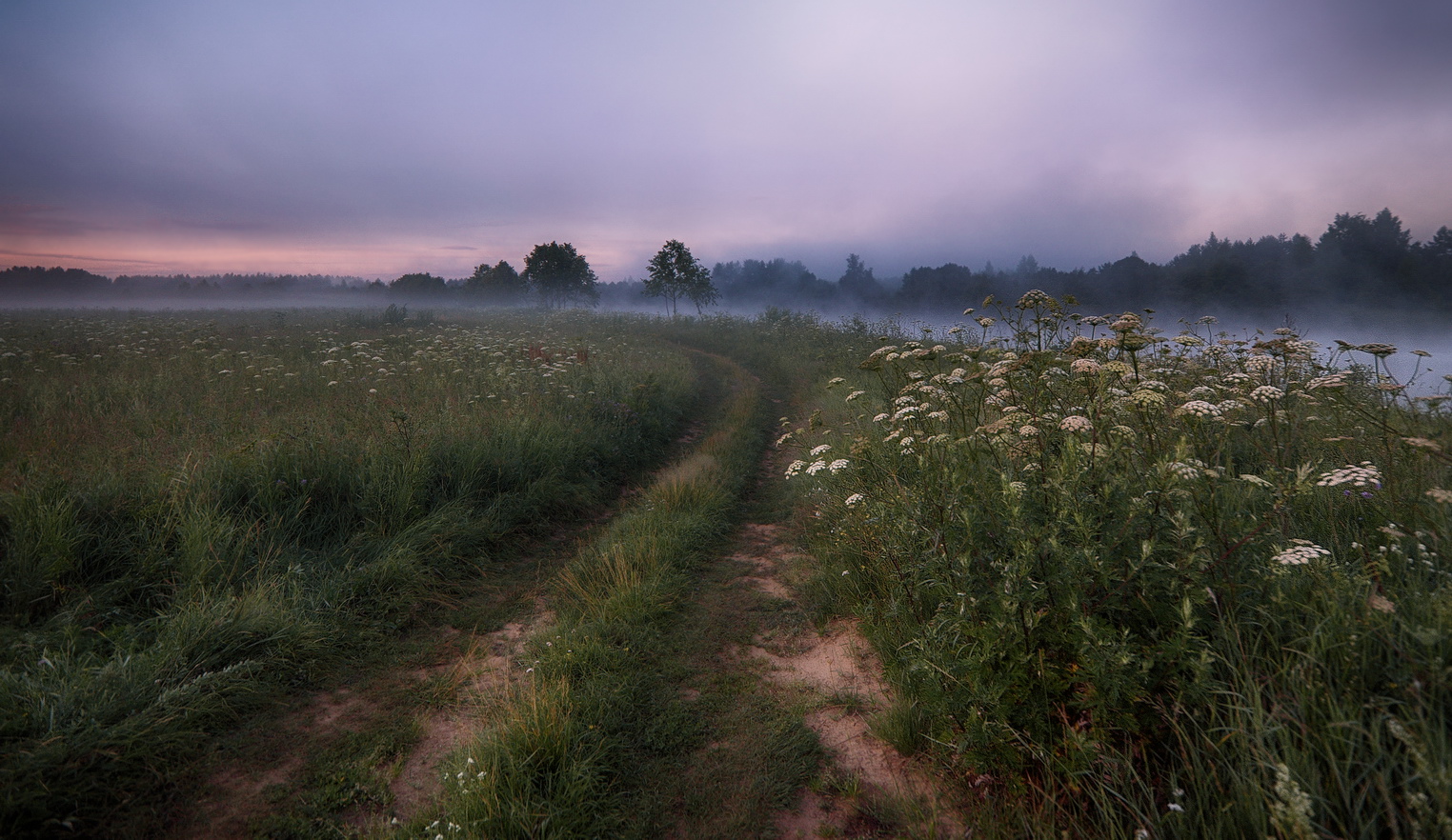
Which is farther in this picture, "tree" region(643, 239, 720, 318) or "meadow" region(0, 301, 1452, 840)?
"tree" region(643, 239, 720, 318)

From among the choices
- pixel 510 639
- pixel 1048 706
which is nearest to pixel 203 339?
pixel 510 639

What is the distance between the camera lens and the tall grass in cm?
296

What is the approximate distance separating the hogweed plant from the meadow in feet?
0.07

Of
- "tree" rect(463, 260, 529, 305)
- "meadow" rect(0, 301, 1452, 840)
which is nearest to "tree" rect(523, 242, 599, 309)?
"tree" rect(463, 260, 529, 305)

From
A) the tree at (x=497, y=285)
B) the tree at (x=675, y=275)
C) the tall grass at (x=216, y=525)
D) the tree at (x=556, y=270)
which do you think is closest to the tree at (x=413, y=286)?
the tree at (x=497, y=285)

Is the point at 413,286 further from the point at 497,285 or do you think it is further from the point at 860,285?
the point at 860,285

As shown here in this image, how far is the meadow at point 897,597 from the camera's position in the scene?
2146 mm

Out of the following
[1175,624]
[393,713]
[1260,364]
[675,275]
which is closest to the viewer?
Result: [1175,624]

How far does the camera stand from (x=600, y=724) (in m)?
3.36

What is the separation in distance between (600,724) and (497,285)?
8134cm

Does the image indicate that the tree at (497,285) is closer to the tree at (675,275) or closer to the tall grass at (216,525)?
the tree at (675,275)

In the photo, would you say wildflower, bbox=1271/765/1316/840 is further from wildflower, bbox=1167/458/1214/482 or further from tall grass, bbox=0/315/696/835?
tall grass, bbox=0/315/696/835

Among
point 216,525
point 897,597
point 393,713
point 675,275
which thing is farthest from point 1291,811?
point 675,275

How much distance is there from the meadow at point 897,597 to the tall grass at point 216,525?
0.10 ft
